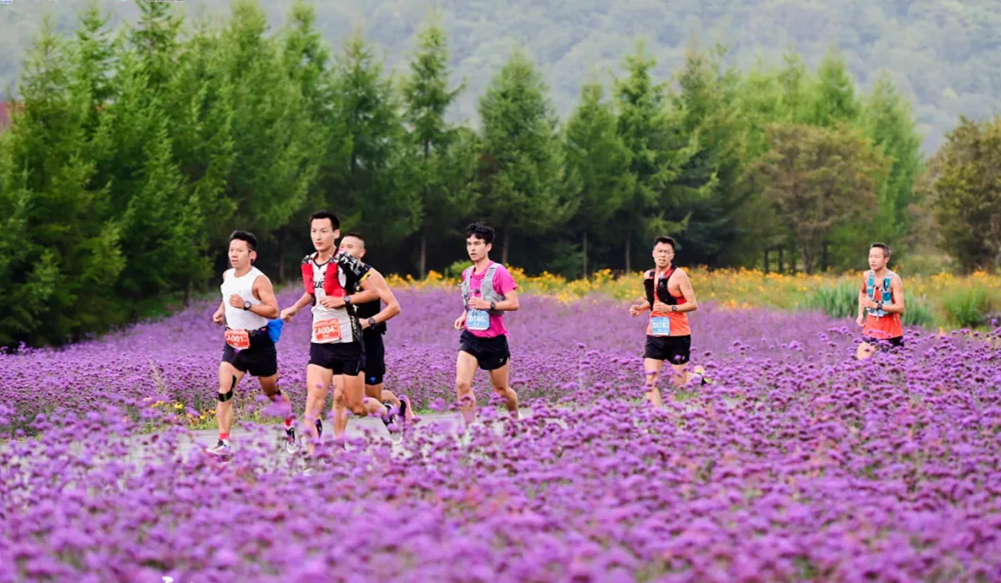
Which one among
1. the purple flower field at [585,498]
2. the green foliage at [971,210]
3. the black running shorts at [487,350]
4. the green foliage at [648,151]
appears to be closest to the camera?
the purple flower field at [585,498]

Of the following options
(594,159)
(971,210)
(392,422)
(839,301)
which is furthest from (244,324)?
(971,210)

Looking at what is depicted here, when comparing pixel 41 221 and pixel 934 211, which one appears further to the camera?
pixel 934 211

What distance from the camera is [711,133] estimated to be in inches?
2264

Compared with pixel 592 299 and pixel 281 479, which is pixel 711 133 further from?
pixel 281 479

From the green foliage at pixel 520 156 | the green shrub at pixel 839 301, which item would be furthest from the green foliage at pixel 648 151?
the green shrub at pixel 839 301

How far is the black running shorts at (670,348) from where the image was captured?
12.1m

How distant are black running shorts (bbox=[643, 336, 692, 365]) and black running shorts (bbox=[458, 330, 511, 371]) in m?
1.82

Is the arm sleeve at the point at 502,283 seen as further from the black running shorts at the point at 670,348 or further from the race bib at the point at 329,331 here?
the black running shorts at the point at 670,348

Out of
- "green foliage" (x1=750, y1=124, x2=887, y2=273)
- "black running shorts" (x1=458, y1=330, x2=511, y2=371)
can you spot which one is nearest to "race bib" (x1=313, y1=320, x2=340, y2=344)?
"black running shorts" (x1=458, y1=330, x2=511, y2=371)

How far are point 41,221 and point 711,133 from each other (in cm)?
3671

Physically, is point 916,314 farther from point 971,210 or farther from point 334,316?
point 971,210

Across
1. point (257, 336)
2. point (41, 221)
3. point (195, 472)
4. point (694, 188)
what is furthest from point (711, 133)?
point (195, 472)

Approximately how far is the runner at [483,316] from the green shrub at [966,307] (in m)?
18.2

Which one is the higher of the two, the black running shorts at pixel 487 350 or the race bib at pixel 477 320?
the race bib at pixel 477 320
